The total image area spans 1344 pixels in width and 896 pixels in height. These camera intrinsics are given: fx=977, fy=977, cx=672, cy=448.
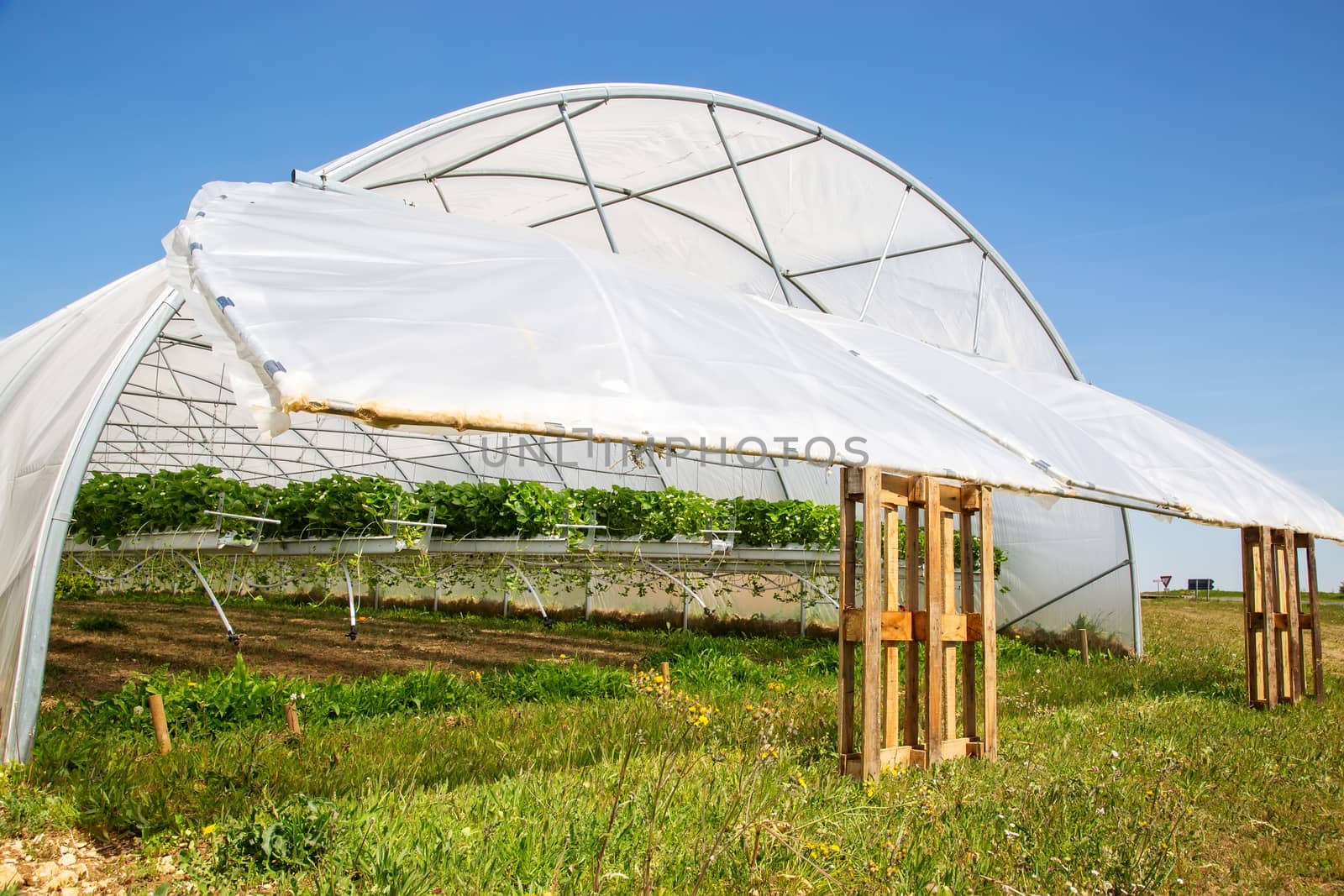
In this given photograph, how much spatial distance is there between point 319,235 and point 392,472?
13.8 metres

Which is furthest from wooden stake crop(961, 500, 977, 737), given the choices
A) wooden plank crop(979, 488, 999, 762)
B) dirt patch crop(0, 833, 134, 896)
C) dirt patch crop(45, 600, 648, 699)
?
dirt patch crop(0, 833, 134, 896)

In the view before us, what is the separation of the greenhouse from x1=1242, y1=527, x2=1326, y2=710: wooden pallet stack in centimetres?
41

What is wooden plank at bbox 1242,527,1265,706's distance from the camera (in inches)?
310

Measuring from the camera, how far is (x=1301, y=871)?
377 centimetres

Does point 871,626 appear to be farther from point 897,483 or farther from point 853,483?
point 897,483

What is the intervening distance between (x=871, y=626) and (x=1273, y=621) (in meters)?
5.55

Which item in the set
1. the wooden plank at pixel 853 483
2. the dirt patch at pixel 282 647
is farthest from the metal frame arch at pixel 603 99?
the wooden plank at pixel 853 483

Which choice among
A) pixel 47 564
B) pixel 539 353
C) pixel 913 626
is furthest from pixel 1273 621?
pixel 47 564

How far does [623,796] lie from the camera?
360cm

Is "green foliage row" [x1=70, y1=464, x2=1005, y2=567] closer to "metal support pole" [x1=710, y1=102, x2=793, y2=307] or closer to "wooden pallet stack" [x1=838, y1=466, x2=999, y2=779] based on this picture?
"metal support pole" [x1=710, y1=102, x2=793, y2=307]

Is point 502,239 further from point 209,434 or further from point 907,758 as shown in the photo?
point 209,434

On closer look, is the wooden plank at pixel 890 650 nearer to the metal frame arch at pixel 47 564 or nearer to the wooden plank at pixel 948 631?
the wooden plank at pixel 948 631

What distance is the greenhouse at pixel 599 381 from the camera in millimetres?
3848

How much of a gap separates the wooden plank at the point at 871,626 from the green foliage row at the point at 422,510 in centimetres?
650
